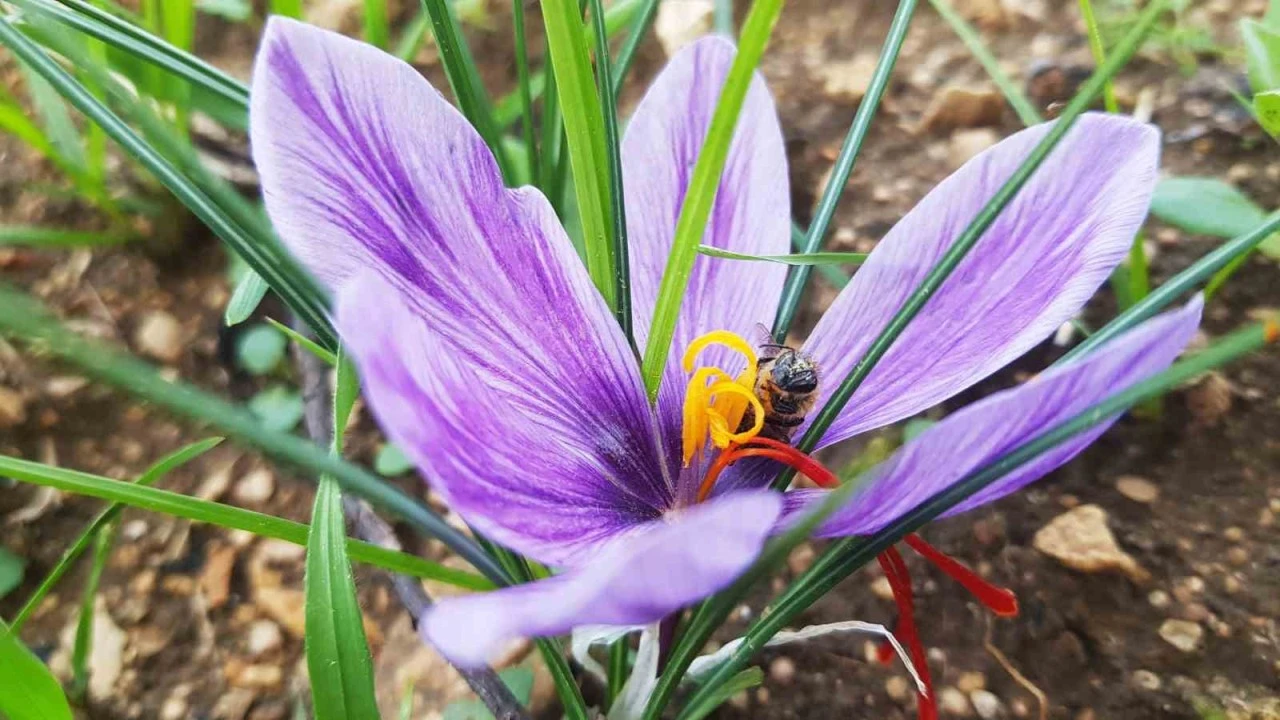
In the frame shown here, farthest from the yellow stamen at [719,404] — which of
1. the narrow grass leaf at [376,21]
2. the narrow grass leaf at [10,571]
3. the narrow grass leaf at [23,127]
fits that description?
the narrow grass leaf at [23,127]

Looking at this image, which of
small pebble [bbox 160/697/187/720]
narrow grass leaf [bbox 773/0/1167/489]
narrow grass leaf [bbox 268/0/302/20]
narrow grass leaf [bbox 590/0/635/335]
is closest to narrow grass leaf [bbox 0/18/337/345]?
narrow grass leaf [bbox 590/0/635/335]

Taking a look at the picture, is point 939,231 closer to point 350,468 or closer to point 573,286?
point 573,286

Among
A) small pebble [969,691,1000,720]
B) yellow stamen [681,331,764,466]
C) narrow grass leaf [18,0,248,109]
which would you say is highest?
narrow grass leaf [18,0,248,109]

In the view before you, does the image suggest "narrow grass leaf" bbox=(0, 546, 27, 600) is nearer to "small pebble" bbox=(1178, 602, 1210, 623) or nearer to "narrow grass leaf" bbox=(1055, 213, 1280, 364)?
"narrow grass leaf" bbox=(1055, 213, 1280, 364)

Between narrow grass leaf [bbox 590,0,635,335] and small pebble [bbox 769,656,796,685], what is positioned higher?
narrow grass leaf [bbox 590,0,635,335]

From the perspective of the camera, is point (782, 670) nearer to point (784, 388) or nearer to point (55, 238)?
point (784, 388)

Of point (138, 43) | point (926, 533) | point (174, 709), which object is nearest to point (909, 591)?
point (926, 533)

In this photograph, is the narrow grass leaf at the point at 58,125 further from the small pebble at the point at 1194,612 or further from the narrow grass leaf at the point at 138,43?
the small pebble at the point at 1194,612

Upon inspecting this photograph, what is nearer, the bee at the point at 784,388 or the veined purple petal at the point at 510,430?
the veined purple petal at the point at 510,430
